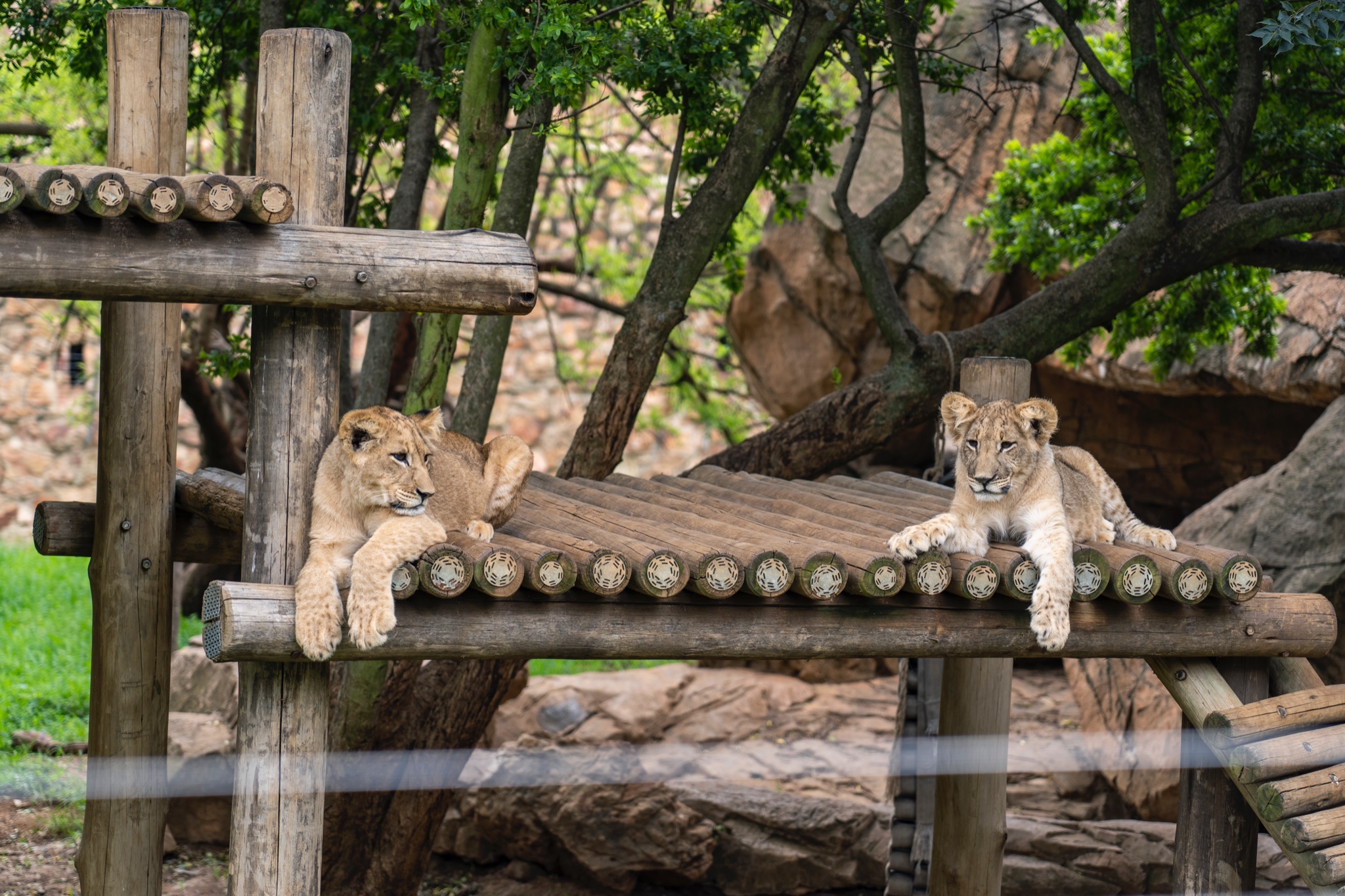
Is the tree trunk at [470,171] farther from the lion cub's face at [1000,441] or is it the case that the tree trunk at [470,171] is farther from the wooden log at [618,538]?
the lion cub's face at [1000,441]

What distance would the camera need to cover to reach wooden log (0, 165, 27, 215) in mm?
3201

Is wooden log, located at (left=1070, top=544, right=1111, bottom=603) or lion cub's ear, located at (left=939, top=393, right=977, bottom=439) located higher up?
lion cub's ear, located at (left=939, top=393, right=977, bottom=439)

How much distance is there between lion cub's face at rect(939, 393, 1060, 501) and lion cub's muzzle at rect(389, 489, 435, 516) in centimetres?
185

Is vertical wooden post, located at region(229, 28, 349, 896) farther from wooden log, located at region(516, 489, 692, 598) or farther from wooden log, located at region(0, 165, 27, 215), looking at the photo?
Answer: wooden log, located at region(516, 489, 692, 598)

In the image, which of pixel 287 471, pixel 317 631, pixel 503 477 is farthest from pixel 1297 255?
pixel 317 631

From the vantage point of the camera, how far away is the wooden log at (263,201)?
352 centimetres

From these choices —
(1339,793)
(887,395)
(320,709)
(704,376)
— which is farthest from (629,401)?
(704,376)

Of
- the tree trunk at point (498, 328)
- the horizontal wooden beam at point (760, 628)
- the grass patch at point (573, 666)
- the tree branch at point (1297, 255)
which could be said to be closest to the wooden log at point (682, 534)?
the horizontal wooden beam at point (760, 628)

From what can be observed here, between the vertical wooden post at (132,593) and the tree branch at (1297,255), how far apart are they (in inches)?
222

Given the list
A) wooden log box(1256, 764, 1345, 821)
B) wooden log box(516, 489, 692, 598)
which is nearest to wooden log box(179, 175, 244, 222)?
wooden log box(516, 489, 692, 598)

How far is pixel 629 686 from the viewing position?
10.1m

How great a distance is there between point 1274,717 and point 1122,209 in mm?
4151

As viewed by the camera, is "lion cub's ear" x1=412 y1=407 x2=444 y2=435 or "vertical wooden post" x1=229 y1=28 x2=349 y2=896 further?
"lion cub's ear" x1=412 y1=407 x2=444 y2=435

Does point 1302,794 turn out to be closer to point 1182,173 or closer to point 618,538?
point 618,538
